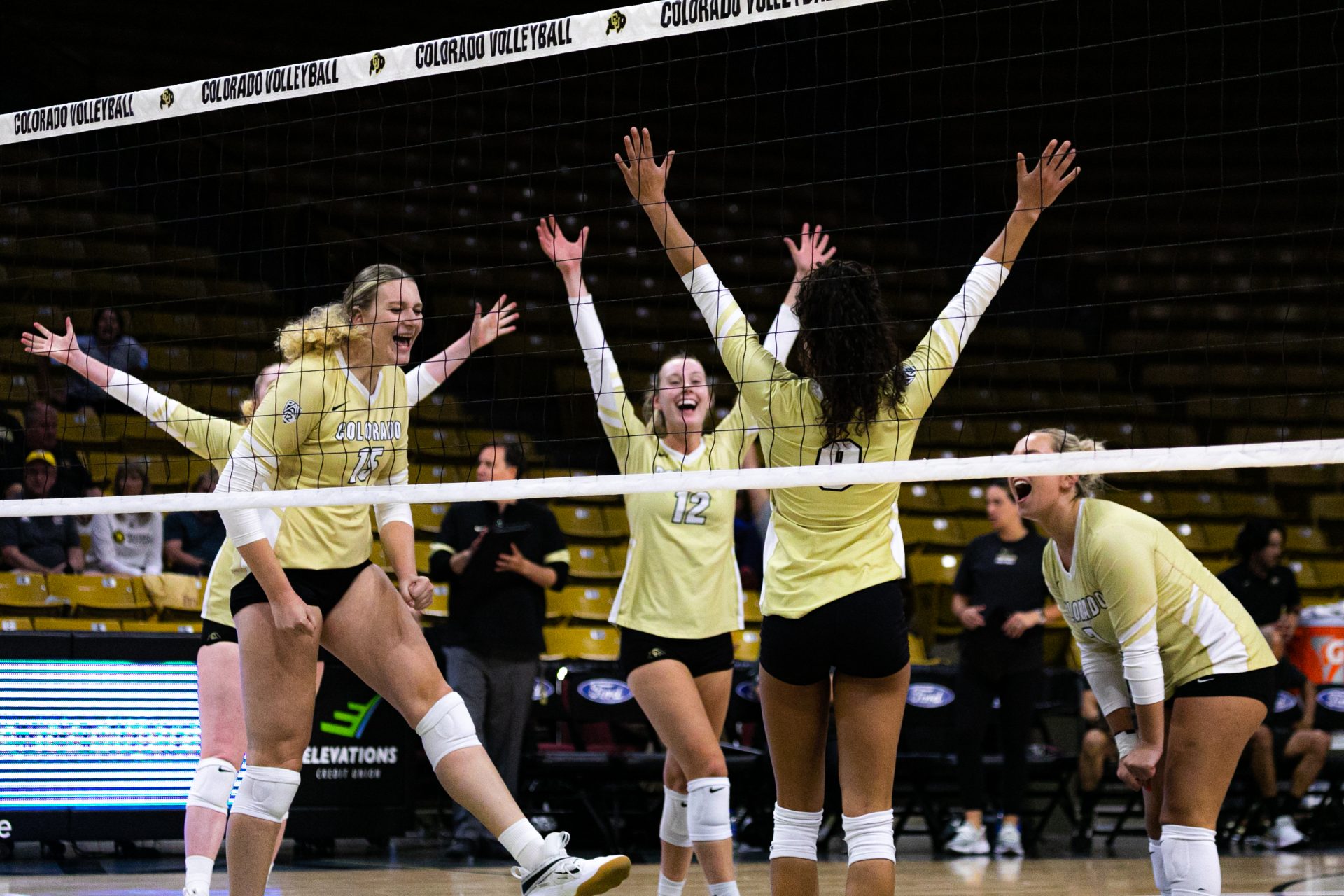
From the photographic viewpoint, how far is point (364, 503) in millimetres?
4293

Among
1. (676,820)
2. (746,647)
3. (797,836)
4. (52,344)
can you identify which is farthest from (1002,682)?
(52,344)

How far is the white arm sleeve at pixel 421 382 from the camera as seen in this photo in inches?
190

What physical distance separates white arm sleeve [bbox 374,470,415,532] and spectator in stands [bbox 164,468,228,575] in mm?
4690

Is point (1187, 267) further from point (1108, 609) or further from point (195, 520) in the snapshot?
point (1108, 609)

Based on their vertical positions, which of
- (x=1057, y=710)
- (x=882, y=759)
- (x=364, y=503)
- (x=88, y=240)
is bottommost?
(x=1057, y=710)

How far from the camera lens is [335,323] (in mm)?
4344

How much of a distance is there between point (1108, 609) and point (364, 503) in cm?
213

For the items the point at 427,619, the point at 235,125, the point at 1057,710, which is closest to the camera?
the point at 1057,710

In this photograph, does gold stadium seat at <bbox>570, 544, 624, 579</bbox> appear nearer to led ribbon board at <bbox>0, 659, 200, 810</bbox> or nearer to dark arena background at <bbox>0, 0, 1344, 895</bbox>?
dark arena background at <bbox>0, 0, 1344, 895</bbox>

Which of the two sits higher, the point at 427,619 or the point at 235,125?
the point at 235,125

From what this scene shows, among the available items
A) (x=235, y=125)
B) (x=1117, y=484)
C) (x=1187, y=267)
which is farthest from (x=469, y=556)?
(x=1187, y=267)

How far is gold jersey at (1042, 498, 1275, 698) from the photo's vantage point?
418 centimetres

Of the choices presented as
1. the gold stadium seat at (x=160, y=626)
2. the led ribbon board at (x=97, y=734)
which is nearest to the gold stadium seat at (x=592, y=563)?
the gold stadium seat at (x=160, y=626)

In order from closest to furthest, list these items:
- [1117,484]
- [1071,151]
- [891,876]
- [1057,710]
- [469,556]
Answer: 1. [891,876]
2. [1071,151]
3. [469,556]
4. [1057,710]
5. [1117,484]
